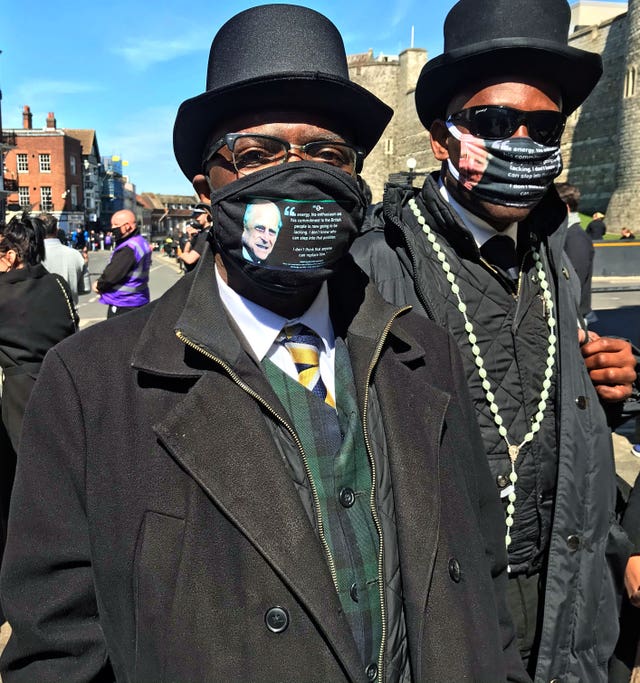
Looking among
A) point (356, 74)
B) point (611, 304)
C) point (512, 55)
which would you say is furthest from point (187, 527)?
point (356, 74)

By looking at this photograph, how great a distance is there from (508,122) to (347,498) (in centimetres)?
131

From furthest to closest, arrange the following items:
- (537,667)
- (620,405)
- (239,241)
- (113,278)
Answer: (113,278) < (620,405) < (537,667) < (239,241)

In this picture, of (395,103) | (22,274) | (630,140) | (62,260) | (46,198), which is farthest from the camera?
(46,198)

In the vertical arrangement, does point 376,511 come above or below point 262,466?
below

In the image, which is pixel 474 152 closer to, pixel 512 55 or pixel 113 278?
pixel 512 55

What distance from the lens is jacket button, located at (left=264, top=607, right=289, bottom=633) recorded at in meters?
1.26

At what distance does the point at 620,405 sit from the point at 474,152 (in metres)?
1.08

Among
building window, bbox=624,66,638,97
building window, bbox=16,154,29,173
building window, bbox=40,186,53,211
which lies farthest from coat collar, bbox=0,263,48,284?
building window, bbox=16,154,29,173

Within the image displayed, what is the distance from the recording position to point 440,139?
2.23 meters

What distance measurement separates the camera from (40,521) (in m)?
1.36

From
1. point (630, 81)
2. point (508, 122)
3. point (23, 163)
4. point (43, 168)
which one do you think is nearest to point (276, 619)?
point (508, 122)

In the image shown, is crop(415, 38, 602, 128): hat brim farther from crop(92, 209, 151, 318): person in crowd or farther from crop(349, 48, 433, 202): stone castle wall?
crop(349, 48, 433, 202): stone castle wall

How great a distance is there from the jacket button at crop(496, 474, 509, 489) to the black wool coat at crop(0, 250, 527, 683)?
0.43 meters

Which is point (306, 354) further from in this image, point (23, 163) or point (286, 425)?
point (23, 163)
